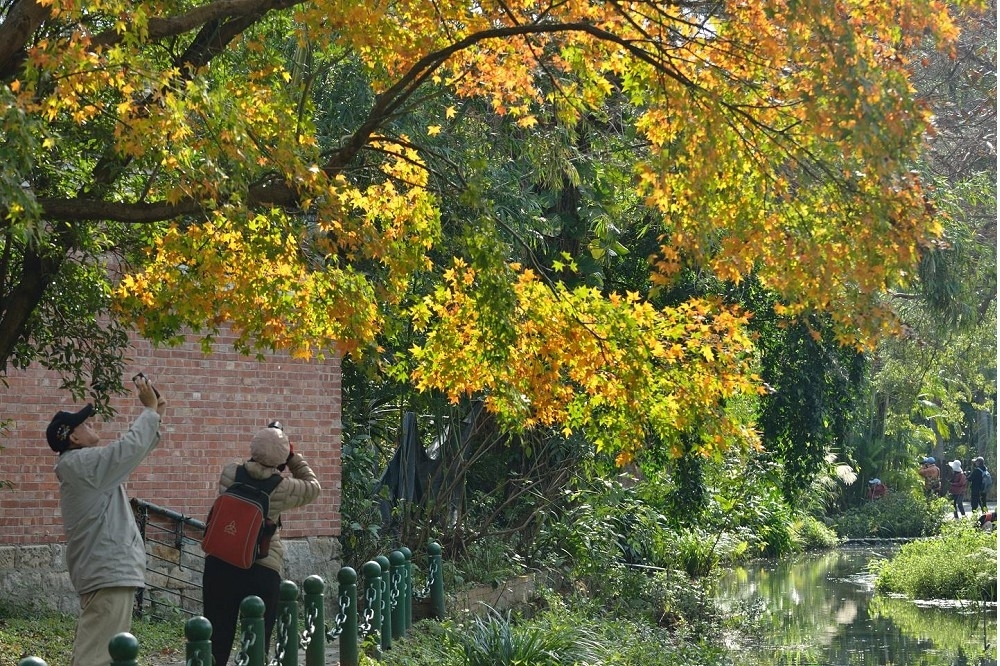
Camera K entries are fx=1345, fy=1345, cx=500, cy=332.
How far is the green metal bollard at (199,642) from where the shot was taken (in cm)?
630

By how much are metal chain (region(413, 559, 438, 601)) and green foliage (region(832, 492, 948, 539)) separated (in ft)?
73.9

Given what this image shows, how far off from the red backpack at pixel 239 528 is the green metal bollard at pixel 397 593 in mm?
2551

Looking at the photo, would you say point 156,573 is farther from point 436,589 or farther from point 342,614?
point 342,614

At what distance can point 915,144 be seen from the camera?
288 inches

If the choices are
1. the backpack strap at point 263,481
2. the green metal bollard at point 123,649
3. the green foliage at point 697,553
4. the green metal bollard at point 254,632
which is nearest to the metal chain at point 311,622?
the backpack strap at point 263,481

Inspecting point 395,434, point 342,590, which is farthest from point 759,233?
point 395,434

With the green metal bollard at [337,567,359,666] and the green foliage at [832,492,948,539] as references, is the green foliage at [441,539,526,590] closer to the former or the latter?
the green metal bollard at [337,567,359,666]

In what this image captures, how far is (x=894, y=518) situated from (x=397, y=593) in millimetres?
25143

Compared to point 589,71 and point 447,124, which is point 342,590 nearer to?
point 589,71

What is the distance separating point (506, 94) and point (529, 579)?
22.3 feet

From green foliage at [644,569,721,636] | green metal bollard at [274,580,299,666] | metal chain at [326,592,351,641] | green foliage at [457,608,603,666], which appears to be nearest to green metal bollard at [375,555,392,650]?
green foliage at [457,608,603,666]

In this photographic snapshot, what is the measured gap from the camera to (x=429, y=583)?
12594 millimetres

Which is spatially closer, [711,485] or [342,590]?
[342,590]

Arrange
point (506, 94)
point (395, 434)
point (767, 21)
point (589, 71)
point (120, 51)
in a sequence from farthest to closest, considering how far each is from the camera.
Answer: point (395, 434) < point (506, 94) < point (589, 71) < point (767, 21) < point (120, 51)
